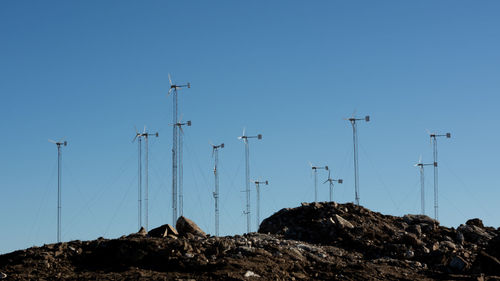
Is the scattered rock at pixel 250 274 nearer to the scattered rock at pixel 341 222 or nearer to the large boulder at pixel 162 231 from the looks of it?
the large boulder at pixel 162 231

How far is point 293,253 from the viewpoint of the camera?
3200 centimetres

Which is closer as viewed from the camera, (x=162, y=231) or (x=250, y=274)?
(x=250, y=274)

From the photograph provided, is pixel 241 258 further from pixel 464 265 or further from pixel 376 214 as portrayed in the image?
pixel 376 214

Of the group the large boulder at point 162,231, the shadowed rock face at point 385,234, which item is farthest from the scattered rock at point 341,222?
the large boulder at point 162,231

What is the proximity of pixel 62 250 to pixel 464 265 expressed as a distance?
66.5 feet

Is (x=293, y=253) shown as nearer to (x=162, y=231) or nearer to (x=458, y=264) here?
(x=162, y=231)

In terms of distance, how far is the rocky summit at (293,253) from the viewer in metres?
28.2

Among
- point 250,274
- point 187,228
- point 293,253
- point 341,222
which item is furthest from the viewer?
point 341,222

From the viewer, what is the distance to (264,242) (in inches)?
1288

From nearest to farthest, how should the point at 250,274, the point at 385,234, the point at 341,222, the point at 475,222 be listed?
the point at 250,274 < the point at 385,234 < the point at 341,222 < the point at 475,222

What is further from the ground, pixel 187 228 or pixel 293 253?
pixel 187 228

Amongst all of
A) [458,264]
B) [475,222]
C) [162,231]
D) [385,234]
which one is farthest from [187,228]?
[475,222]

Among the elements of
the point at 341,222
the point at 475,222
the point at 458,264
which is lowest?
the point at 458,264

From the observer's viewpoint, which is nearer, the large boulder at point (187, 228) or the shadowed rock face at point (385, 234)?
the large boulder at point (187, 228)
